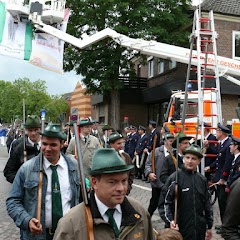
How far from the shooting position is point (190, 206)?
4.54 m

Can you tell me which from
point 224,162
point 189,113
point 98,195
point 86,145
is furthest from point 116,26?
point 98,195

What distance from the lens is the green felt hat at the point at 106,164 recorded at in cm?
233

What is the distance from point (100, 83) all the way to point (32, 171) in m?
21.0

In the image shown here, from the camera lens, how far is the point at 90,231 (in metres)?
2.25

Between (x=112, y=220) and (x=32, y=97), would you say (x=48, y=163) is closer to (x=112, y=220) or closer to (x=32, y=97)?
(x=112, y=220)

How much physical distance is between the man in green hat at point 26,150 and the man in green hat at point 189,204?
1.74 m

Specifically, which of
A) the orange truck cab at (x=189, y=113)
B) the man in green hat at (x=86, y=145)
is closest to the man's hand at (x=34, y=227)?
the man in green hat at (x=86, y=145)

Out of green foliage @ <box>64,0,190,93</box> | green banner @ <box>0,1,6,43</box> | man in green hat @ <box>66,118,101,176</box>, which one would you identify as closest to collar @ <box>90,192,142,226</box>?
man in green hat @ <box>66,118,101,176</box>

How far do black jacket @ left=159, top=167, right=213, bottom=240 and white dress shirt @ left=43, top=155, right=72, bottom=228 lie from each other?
138cm

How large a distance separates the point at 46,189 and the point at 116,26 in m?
20.1

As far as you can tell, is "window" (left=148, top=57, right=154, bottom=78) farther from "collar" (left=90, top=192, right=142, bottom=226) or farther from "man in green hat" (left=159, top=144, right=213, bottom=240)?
"collar" (left=90, top=192, right=142, bottom=226)

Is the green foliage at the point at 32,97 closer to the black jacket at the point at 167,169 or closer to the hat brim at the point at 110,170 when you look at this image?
the black jacket at the point at 167,169

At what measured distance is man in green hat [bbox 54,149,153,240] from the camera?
2291mm

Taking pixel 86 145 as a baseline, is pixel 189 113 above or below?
above
